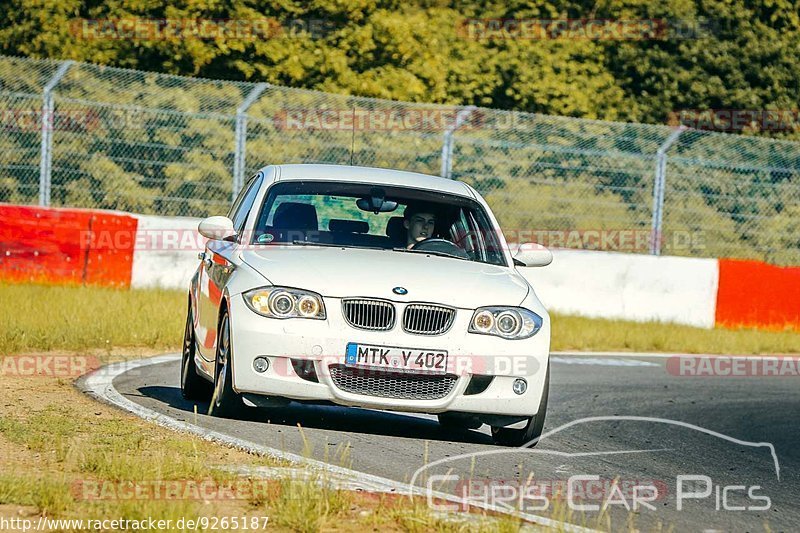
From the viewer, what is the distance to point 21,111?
20.0 meters

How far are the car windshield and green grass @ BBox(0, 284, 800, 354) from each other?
387 cm

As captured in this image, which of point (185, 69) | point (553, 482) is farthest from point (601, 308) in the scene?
point (553, 482)

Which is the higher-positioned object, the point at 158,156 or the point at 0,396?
the point at 158,156

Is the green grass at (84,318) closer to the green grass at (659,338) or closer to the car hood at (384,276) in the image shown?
the car hood at (384,276)

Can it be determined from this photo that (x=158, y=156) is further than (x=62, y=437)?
Yes

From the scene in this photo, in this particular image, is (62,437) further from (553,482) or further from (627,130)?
(627,130)

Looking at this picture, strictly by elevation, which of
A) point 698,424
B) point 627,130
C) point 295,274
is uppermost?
point 627,130

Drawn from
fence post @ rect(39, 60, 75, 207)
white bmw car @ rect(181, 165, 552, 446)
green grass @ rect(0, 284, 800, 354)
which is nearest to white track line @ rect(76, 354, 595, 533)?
white bmw car @ rect(181, 165, 552, 446)

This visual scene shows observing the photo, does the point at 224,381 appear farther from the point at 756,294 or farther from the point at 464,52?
the point at 464,52

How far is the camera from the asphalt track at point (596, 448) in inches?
284

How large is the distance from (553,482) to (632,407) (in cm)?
459

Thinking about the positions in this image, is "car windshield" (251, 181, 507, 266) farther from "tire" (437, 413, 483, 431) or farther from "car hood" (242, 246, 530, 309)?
"tire" (437, 413, 483, 431)

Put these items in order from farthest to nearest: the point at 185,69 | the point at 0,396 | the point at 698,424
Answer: the point at 185,69, the point at 698,424, the point at 0,396

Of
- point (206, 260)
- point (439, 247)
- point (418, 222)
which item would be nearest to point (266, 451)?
point (439, 247)
